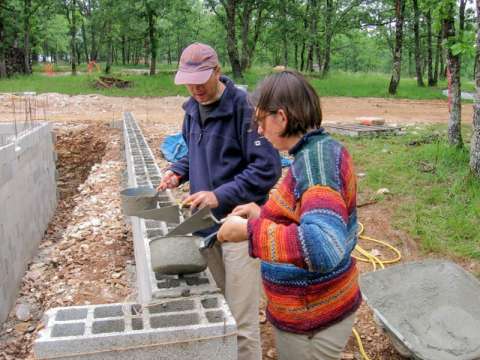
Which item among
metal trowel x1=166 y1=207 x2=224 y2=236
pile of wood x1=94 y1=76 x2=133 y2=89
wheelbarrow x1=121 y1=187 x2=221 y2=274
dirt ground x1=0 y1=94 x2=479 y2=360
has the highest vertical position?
pile of wood x1=94 y1=76 x2=133 y2=89

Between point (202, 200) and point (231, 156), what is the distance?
325 millimetres

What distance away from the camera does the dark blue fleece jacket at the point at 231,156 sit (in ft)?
8.11

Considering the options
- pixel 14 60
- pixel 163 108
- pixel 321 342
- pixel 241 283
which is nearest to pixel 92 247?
pixel 241 283

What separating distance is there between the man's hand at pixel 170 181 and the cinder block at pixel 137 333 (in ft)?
3.12

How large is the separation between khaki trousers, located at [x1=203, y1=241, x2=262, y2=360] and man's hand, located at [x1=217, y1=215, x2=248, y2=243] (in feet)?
2.56

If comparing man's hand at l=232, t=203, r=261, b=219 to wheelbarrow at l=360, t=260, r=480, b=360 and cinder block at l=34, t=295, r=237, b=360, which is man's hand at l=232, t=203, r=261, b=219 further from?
wheelbarrow at l=360, t=260, r=480, b=360

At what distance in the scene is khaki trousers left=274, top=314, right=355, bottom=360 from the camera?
184 cm

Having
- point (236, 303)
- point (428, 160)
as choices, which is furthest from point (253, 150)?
point (428, 160)

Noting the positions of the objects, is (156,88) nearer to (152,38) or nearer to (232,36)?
(232,36)

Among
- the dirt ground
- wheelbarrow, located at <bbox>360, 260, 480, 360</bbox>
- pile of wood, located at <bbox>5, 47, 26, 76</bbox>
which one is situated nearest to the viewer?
wheelbarrow, located at <bbox>360, 260, 480, 360</bbox>

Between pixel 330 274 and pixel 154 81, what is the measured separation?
67.8ft

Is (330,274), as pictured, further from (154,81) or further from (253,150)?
(154,81)

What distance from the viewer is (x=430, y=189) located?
20.2 ft

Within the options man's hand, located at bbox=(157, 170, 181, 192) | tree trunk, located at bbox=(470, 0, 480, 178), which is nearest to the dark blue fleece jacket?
man's hand, located at bbox=(157, 170, 181, 192)
